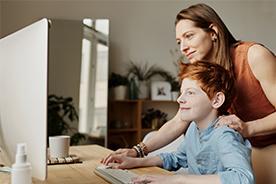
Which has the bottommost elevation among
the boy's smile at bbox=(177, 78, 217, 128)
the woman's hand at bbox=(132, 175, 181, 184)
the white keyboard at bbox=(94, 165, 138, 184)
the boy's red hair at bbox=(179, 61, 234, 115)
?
the white keyboard at bbox=(94, 165, 138, 184)

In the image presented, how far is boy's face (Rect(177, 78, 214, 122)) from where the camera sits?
1.13 metres

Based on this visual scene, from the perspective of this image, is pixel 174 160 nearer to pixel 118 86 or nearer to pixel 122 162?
pixel 122 162

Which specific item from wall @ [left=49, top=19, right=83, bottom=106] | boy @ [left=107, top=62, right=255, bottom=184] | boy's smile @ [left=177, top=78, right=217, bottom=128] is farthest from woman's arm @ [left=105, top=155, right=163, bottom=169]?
wall @ [left=49, top=19, right=83, bottom=106]

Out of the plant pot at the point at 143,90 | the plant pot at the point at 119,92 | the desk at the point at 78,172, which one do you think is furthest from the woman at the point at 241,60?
the plant pot at the point at 143,90

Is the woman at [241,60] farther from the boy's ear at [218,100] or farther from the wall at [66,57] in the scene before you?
the wall at [66,57]

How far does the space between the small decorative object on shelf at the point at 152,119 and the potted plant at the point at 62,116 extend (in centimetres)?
76

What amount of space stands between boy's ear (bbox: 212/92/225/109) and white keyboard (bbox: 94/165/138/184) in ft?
1.06

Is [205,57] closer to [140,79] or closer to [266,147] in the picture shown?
[266,147]

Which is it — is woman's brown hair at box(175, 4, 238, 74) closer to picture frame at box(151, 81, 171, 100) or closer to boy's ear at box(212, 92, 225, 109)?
boy's ear at box(212, 92, 225, 109)

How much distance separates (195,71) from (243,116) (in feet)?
1.28

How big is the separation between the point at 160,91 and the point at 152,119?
13.2 inches

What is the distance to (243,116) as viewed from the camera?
1457 millimetres

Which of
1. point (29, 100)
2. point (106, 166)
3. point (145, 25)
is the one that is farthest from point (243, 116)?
point (145, 25)

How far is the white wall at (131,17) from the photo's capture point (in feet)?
13.6
